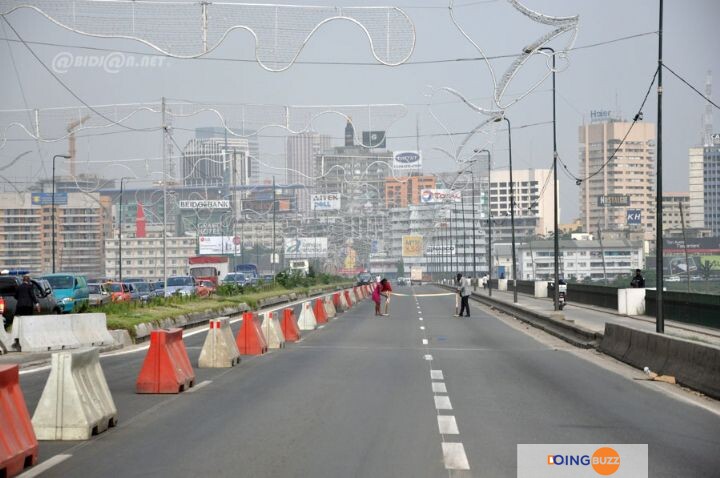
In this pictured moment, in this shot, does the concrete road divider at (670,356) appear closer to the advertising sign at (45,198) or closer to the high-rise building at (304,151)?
the high-rise building at (304,151)

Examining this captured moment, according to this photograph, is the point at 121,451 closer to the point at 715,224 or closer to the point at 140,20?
the point at 140,20

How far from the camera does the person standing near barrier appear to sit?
31.8m

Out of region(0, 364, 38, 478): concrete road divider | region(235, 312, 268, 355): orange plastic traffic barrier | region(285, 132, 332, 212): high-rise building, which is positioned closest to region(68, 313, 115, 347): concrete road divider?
region(235, 312, 268, 355): orange plastic traffic barrier

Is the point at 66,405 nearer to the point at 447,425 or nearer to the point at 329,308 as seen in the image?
the point at 447,425

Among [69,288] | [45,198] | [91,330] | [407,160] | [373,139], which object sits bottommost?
[91,330]

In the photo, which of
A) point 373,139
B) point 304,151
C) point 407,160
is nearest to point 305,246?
point 304,151

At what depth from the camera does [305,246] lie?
151 meters

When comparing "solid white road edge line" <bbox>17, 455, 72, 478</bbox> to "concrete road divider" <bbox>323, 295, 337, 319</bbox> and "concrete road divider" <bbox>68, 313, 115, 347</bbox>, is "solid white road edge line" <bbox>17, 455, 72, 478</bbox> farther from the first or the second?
"concrete road divider" <bbox>323, 295, 337, 319</bbox>

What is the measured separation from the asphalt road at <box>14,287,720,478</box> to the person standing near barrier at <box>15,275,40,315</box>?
9355mm

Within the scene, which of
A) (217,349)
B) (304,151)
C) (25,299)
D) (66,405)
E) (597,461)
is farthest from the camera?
(304,151)

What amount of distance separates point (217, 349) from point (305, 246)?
130 meters

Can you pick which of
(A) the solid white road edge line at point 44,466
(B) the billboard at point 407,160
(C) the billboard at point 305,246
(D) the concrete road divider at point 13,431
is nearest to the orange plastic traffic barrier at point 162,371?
(A) the solid white road edge line at point 44,466

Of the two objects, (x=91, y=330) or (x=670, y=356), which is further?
(x=91, y=330)

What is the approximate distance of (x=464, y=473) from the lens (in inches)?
376
